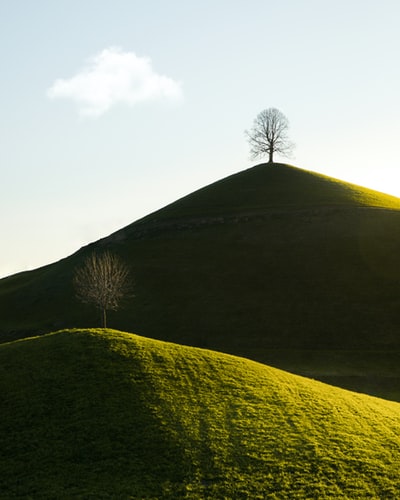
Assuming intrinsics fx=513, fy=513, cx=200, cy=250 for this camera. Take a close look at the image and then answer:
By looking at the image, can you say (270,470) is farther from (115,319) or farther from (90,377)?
(115,319)

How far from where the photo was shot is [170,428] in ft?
82.7

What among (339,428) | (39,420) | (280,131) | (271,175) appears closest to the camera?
(39,420)

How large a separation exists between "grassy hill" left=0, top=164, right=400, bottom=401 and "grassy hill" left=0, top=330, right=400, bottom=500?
20.7 meters

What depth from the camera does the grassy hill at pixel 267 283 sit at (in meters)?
60.0

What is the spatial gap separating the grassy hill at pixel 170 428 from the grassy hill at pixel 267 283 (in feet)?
68.0

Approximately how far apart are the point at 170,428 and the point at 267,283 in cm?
5171

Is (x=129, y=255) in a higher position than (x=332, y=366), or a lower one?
higher

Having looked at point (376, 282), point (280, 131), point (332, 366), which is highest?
point (280, 131)

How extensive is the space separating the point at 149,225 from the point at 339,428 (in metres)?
81.2

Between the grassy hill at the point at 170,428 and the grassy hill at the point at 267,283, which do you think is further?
the grassy hill at the point at 267,283

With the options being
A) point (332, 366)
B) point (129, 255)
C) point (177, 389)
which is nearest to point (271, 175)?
point (129, 255)

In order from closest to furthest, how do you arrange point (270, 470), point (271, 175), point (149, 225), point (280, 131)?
point (270, 470)
point (149, 225)
point (271, 175)
point (280, 131)

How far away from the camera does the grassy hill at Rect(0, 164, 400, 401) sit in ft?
197

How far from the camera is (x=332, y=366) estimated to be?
177 feet
